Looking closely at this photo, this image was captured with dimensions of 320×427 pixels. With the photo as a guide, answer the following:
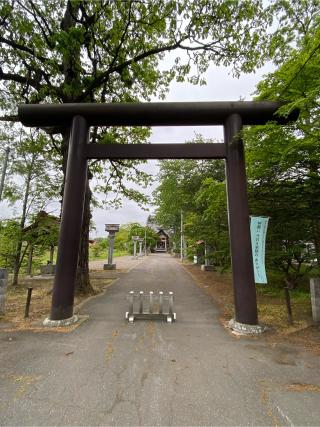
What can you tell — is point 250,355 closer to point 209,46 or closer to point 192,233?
point 209,46

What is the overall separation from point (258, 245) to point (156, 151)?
3495 millimetres

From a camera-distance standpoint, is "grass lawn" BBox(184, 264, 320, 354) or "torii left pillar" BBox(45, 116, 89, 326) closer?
"grass lawn" BBox(184, 264, 320, 354)

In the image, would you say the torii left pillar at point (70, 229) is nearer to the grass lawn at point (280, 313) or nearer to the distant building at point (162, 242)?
the grass lawn at point (280, 313)

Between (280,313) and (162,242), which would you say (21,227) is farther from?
(162,242)

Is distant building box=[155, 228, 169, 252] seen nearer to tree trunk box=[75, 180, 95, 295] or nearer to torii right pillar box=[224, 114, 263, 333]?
tree trunk box=[75, 180, 95, 295]

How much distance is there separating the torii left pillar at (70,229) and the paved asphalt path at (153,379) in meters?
0.66

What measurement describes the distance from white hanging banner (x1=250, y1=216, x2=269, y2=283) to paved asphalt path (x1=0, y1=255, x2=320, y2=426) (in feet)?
4.57

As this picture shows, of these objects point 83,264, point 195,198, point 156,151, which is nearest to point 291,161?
point 156,151

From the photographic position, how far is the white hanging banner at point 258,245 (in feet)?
18.1

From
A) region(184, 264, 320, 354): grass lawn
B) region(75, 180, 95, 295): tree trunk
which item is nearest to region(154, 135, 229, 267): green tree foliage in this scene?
region(184, 264, 320, 354): grass lawn

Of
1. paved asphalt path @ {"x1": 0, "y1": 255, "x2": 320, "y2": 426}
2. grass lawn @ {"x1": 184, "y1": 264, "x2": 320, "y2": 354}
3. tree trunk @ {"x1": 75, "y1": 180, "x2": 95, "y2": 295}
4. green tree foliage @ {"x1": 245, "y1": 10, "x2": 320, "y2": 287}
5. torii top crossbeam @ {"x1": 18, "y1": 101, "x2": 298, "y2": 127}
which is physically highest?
torii top crossbeam @ {"x1": 18, "y1": 101, "x2": 298, "y2": 127}

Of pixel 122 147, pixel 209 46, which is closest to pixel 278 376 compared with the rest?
pixel 122 147

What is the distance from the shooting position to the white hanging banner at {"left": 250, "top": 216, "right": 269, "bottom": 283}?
A: 18.1 feet

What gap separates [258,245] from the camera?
18.9 feet
